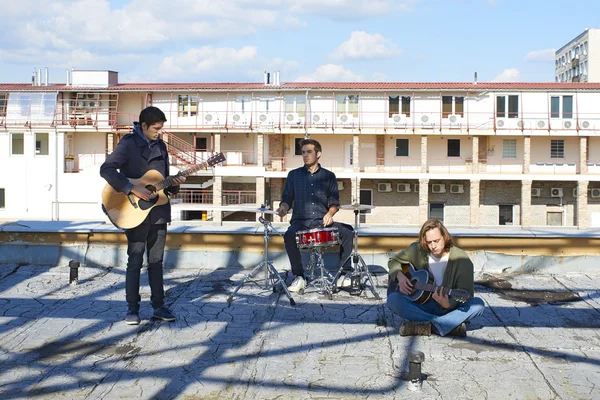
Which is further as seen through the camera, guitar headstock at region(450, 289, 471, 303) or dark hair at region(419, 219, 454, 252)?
dark hair at region(419, 219, 454, 252)

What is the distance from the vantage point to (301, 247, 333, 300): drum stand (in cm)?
752

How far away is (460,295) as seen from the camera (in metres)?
5.66

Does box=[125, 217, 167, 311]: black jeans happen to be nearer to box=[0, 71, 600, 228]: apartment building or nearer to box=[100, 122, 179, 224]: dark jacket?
box=[100, 122, 179, 224]: dark jacket

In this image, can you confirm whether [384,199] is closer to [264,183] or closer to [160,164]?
[264,183]

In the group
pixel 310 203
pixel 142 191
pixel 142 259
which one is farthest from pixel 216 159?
pixel 310 203

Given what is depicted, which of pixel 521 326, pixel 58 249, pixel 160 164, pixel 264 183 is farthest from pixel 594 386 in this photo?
pixel 264 183

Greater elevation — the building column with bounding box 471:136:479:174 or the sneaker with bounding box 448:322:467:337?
the building column with bounding box 471:136:479:174

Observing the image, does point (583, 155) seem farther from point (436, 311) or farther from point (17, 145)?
point (436, 311)

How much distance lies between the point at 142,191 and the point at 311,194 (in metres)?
2.25

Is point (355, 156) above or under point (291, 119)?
under

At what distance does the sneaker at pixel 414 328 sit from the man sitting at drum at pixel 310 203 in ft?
5.88

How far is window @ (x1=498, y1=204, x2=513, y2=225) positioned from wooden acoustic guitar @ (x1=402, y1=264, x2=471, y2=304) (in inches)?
1561

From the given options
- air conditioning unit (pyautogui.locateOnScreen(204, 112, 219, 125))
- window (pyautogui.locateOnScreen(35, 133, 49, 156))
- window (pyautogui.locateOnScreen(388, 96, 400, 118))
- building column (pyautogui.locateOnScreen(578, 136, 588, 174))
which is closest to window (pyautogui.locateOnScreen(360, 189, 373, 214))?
window (pyautogui.locateOnScreen(388, 96, 400, 118))

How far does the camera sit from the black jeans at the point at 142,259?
6.37 metres
